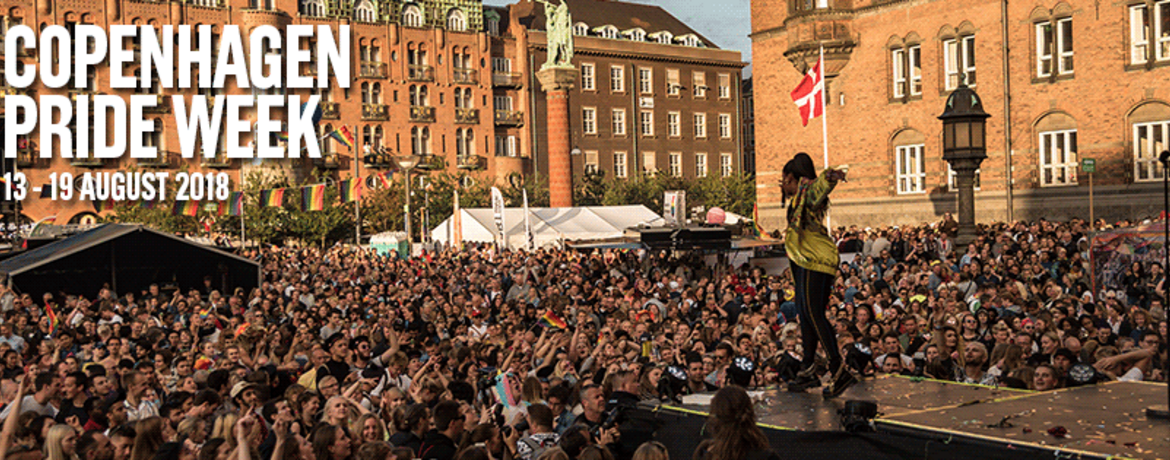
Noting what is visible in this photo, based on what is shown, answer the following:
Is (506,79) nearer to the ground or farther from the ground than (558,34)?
farther from the ground

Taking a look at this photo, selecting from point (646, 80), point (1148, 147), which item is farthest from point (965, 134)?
point (646, 80)

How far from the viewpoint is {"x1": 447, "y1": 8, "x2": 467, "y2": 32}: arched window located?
77.9 m

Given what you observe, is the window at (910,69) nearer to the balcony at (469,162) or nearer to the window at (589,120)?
the balcony at (469,162)

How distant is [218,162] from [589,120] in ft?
82.3

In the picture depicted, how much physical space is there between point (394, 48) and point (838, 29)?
134 ft

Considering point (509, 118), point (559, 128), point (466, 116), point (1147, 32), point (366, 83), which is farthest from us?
point (509, 118)

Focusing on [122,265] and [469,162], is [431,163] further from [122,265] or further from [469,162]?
[122,265]

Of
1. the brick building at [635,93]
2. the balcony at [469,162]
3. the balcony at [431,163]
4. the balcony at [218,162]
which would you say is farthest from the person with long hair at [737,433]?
the brick building at [635,93]

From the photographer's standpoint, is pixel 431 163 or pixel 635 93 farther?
pixel 635 93

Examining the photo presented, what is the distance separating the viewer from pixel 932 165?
38406mm

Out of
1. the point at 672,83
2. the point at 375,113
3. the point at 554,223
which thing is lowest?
the point at 554,223

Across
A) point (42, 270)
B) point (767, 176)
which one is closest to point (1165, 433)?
point (42, 270)

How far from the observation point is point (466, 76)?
77.9 meters

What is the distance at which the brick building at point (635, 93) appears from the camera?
81188mm
